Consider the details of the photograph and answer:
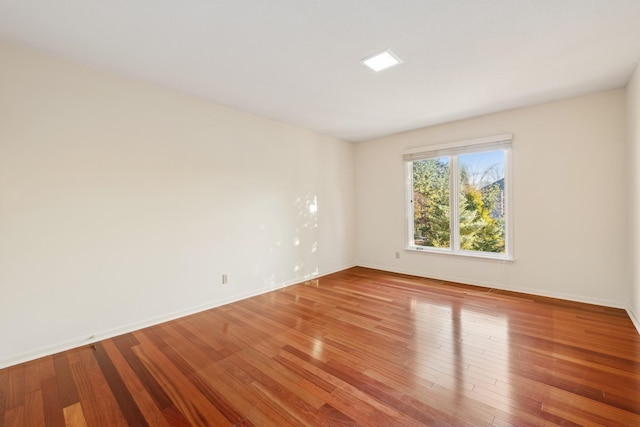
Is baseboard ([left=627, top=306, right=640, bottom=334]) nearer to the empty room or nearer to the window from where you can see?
the empty room

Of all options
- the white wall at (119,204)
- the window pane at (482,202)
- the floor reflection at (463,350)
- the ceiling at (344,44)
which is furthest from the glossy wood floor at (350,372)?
the ceiling at (344,44)

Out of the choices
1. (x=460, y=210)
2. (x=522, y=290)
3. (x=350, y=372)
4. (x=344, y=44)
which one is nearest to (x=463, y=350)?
(x=350, y=372)

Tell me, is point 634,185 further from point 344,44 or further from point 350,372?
point 350,372

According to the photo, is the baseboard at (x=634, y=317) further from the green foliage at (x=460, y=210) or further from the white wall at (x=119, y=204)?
the white wall at (x=119, y=204)

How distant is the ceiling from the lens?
183cm

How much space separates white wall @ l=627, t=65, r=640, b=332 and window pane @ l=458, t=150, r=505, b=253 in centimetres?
124

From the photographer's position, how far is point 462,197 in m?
4.34

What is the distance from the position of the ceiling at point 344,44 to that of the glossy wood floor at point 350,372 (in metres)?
2.47

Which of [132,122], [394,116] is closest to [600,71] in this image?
[394,116]

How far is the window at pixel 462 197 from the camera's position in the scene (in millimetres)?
3955

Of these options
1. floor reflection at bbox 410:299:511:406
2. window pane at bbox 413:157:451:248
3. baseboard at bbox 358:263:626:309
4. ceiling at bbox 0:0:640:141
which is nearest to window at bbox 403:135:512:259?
window pane at bbox 413:157:451:248

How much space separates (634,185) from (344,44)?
3.18 meters

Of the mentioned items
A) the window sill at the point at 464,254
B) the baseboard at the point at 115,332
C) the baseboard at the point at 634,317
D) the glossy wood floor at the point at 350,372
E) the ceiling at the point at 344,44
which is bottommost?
the glossy wood floor at the point at 350,372

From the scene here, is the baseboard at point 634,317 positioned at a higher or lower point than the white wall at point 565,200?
lower
